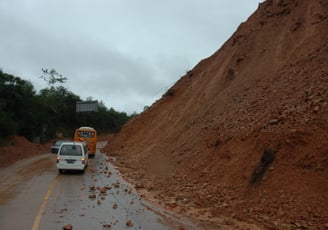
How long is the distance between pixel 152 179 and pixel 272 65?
930cm

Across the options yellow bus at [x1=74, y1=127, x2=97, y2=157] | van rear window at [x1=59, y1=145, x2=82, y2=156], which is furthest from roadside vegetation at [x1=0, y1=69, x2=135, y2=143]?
van rear window at [x1=59, y1=145, x2=82, y2=156]

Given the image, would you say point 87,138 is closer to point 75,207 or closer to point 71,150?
point 71,150

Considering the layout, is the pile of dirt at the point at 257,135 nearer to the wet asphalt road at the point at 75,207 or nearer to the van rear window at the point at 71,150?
the wet asphalt road at the point at 75,207

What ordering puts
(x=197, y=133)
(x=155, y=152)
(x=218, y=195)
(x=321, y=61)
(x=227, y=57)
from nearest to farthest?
(x=218, y=195) → (x=321, y=61) → (x=197, y=133) → (x=155, y=152) → (x=227, y=57)

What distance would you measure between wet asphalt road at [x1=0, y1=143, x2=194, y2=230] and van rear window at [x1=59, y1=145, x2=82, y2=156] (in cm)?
322

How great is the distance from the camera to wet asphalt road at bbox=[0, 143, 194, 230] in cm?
820

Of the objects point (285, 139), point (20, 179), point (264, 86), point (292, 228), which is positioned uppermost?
point (264, 86)

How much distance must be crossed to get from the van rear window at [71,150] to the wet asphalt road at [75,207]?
127 inches

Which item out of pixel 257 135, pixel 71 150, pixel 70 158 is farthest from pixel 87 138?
pixel 257 135

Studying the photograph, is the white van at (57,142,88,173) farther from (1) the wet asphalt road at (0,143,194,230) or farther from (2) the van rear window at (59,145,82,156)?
(1) the wet asphalt road at (0,143,194,230)

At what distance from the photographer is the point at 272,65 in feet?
65.5

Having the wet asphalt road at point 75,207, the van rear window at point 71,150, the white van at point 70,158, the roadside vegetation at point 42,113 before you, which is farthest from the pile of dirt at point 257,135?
the roadside vegetation at point 42,113

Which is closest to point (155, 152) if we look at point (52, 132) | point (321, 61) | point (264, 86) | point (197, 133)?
point (197, 133)

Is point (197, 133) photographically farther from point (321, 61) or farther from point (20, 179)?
point (20, 179)
